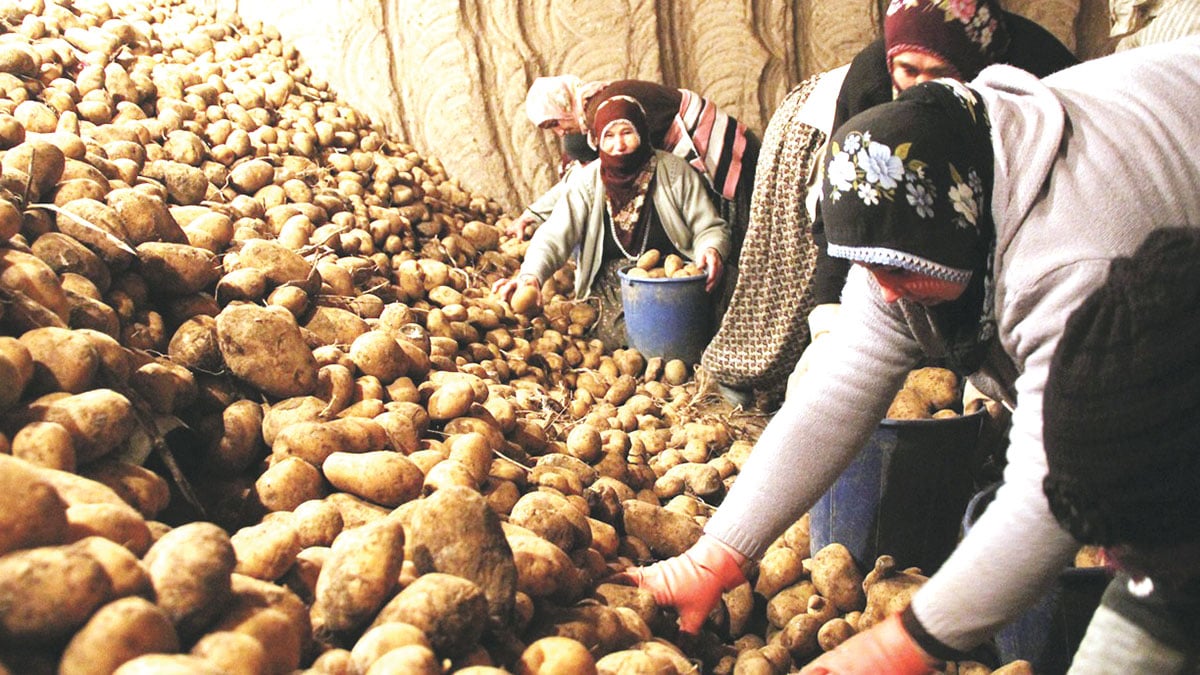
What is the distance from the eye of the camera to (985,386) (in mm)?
1774

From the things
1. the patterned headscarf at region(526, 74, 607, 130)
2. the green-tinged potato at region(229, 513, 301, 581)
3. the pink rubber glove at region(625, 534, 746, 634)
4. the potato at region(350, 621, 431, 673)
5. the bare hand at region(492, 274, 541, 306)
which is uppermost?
the patterned headscarf at region(526, 74, 607, 130)

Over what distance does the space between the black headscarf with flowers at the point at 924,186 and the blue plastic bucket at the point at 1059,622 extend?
1.85 feet

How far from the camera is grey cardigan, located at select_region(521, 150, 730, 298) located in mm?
4039

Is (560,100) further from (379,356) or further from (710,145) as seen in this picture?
(379,356)

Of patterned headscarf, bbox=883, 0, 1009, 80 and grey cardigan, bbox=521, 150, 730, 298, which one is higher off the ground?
patterned headscarf, bbox=883, 0, 1009, 80

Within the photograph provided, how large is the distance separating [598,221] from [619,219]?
4.3 inches

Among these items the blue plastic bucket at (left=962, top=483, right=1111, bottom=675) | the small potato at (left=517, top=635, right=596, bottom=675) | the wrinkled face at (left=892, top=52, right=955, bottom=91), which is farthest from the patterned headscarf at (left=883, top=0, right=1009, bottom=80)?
the small potato at (left=517, top=635, right=596, bottom=675)

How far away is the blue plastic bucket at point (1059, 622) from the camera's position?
1632mm

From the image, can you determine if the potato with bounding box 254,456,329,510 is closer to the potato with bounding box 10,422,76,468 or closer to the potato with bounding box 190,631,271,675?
the potato with bounding box 10,422,76,468

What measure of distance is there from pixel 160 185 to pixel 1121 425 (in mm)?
2447

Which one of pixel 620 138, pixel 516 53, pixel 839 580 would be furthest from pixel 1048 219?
pixel 516 53

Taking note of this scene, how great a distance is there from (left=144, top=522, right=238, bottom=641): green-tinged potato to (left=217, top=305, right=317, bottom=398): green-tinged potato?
0.73m

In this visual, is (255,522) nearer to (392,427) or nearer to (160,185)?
(392,427)

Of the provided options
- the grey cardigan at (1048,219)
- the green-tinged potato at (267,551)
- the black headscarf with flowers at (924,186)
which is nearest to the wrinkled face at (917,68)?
the grey cardigan at (1048,219)
